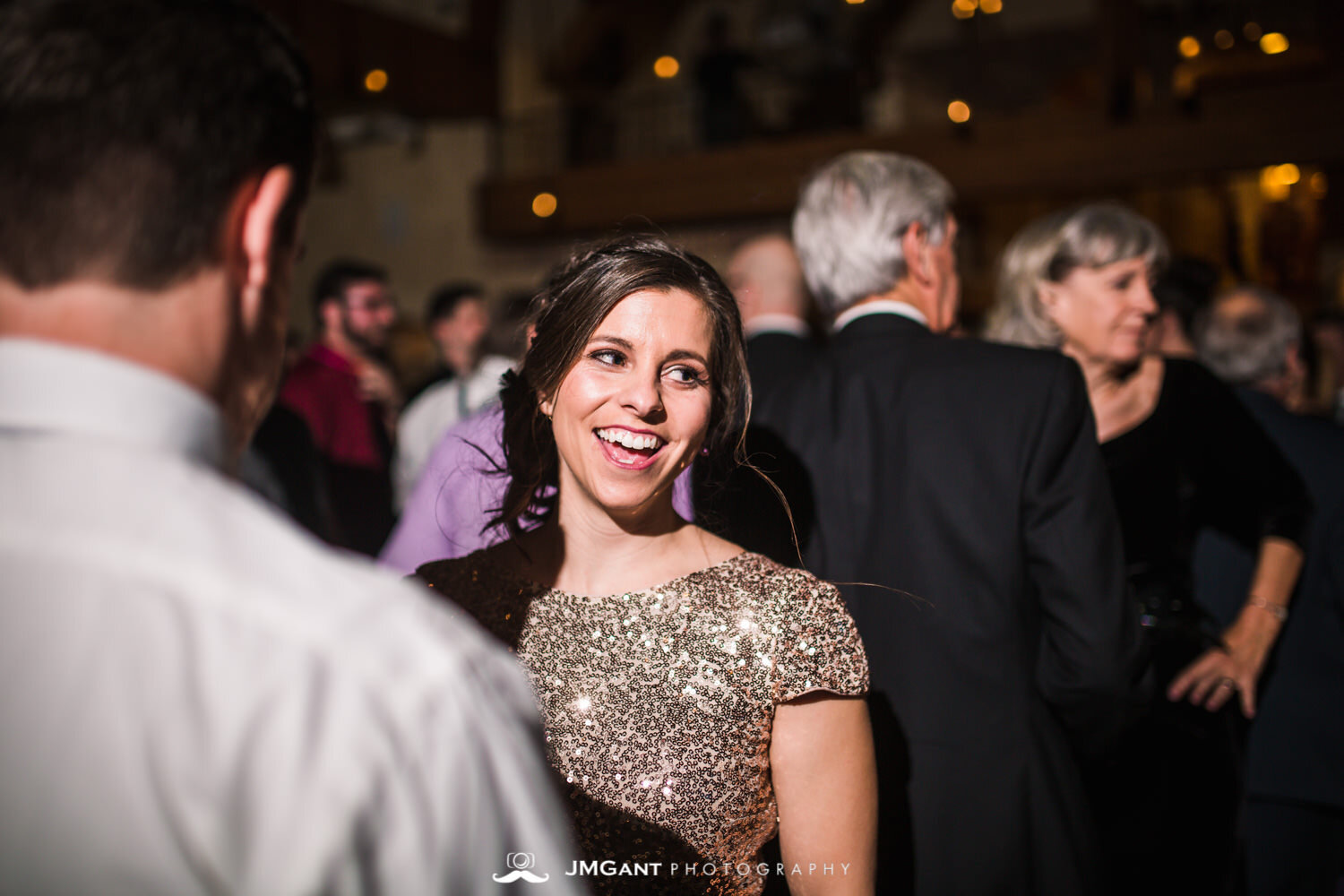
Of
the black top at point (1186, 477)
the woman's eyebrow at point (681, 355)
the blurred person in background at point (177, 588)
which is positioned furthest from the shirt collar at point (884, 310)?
the blurred person in background at point (177, 588)

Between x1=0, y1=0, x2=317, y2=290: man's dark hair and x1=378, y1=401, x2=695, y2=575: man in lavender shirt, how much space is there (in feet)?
3.05

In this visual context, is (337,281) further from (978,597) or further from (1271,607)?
(1271,607)

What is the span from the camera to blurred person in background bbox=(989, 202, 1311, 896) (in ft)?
6.21

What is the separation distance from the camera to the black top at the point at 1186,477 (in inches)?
79.4

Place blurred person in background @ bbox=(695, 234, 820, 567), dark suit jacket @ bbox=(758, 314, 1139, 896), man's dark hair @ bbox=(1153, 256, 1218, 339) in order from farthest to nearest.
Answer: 1. man's dark hair @ bbox=(1153, 256, 1218, 339)
2. blurred person in background @ bbox=(695, 234, 820, 567)
3. dark suit jacket @ bbox=(758, 314, 1139, 896)

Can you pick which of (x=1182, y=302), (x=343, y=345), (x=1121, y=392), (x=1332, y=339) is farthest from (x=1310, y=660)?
(x=343, y=345)

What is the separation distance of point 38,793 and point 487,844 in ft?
0.74

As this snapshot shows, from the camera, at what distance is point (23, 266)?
555mm

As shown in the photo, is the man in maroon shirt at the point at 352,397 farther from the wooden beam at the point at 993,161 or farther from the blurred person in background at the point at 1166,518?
the blurred person in background at the point at 1166,518

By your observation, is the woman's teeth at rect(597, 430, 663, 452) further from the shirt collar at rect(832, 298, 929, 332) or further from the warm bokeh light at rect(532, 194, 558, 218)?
the warm bokeh light at rect(532, 194, 558, 218)

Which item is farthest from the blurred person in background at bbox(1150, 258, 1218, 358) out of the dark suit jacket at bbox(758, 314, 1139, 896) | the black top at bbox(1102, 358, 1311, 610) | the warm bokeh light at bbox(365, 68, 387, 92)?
the warm bokeh light at bbox(365, 68, 387, 92)

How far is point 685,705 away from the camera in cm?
129

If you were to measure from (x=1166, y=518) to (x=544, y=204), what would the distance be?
8345mm

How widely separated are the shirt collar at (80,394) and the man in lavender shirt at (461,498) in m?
0.94
